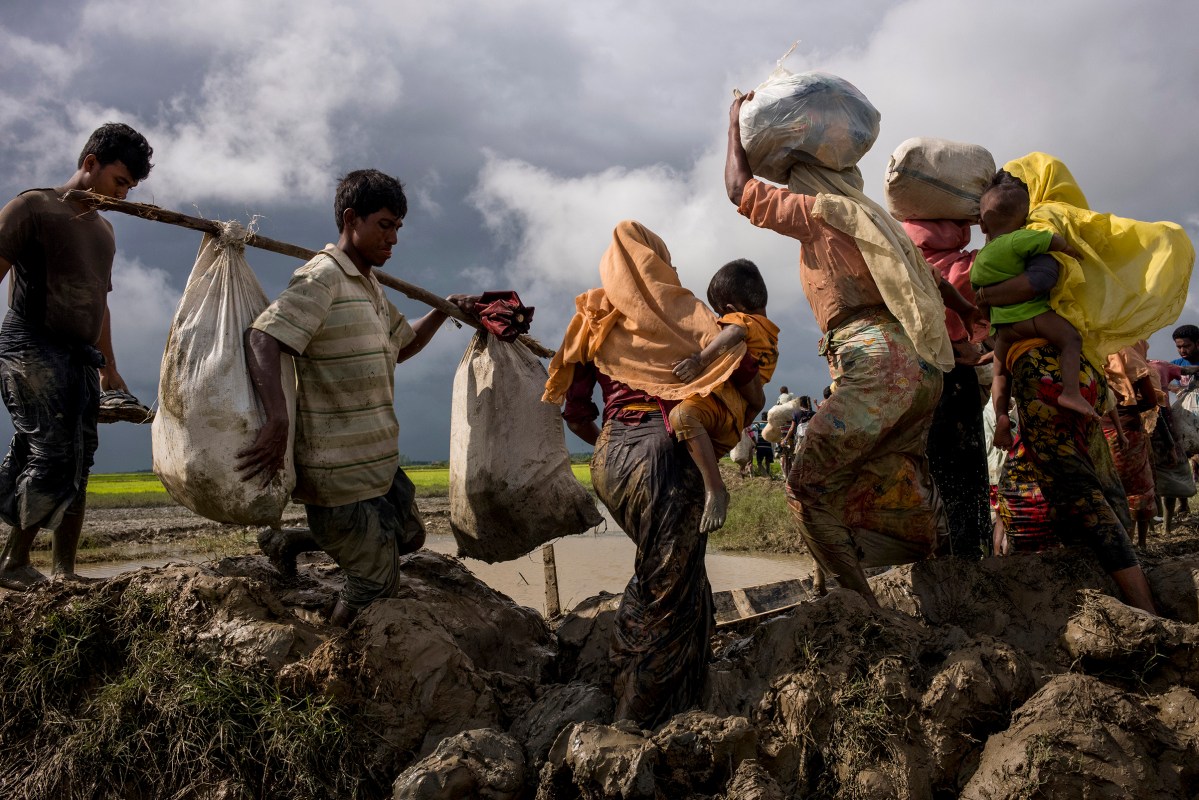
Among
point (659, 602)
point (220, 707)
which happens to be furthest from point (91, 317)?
point (659, 602)

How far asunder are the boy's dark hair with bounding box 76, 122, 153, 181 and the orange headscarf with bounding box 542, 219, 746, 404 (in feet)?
7.18

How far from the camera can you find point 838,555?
10.9 feet

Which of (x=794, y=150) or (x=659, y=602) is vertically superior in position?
(x=794, y=150)

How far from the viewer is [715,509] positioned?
Result: 277cm

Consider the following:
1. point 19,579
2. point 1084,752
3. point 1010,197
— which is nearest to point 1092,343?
point 1010,197

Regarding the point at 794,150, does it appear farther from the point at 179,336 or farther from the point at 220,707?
the point at 220,707

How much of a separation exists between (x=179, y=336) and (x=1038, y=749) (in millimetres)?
3194

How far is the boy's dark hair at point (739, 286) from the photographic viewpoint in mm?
3109

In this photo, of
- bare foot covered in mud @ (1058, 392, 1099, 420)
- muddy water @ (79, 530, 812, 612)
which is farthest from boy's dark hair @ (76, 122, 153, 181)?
muddy water @ (79, 530, 812, 612)

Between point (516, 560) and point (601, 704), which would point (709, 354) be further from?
point (516, 560)

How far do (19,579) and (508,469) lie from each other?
7.00ft

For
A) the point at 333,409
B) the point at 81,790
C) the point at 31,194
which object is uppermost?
the point at 31,194

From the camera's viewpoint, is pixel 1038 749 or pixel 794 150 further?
pixel 794 150

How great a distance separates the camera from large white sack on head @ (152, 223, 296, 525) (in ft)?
9.36
